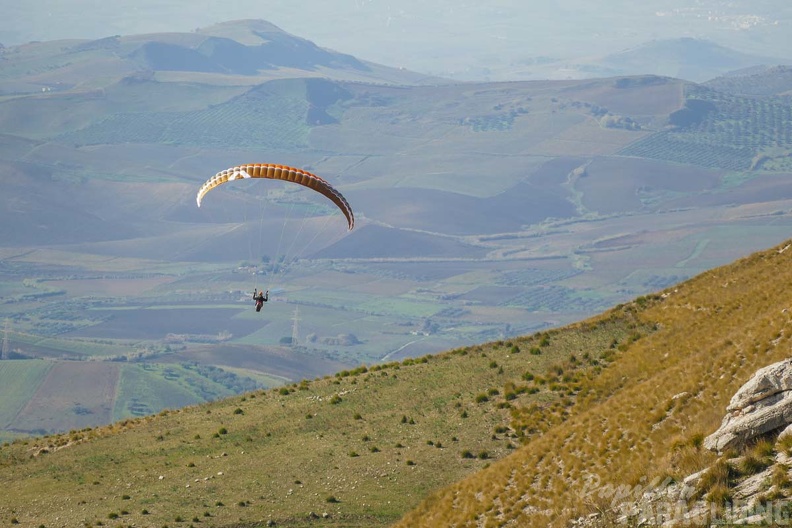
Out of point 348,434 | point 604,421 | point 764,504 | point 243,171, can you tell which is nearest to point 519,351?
point 348,434

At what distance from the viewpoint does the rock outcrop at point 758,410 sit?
20.6 m

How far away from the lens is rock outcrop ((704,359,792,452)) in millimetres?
20609

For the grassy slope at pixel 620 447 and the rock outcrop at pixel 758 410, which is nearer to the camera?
the rock outcrop at pixel 758 410

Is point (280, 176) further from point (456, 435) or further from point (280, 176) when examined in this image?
point (456, 435)

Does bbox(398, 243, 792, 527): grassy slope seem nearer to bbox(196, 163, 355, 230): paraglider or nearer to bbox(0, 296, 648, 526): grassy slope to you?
bbox(0, 296, 648, 526): grassy slope

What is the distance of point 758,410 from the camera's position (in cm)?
2106

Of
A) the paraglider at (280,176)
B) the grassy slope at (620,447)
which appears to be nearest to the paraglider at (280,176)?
the paraglider at (280,176)

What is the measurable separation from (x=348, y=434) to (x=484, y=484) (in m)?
10.2

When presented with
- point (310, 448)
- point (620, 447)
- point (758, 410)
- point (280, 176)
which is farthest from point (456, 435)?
point (758, 410)

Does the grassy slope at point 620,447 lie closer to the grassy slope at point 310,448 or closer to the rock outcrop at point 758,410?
the rock outcrop at point 758,410

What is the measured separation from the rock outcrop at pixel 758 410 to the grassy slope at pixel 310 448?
11.0 meters

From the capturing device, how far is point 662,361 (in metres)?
34.6

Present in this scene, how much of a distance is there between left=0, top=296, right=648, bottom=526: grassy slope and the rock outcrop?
36.0 feet

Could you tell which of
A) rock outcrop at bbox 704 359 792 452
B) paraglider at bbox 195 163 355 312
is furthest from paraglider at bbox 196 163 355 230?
rock outcrop at bbox 704 359 792 452
